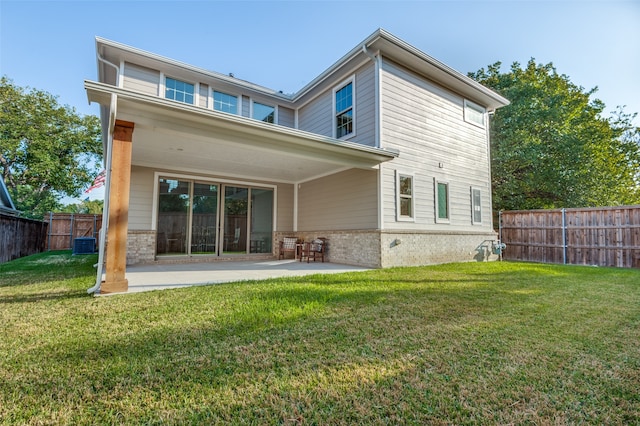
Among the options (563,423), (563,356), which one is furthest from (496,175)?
(563,423)

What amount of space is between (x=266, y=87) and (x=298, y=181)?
337 cm

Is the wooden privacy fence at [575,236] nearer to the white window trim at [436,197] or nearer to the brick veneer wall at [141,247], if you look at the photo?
the white window trim at [436,197]

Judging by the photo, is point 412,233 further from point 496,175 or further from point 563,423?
point 496,175

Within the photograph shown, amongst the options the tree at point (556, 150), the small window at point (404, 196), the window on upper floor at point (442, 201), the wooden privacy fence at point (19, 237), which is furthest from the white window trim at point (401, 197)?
the wooden privacy fence at point (19, 237)

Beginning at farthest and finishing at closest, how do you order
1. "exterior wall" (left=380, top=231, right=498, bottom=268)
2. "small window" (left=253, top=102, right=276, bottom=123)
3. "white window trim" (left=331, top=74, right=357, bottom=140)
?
"small window" (left=253, top=102, right=276, bottom=123) → "white window trim" (left=331, top=74, right=357, bottom=140) → "exterior wall" (left=380, top=231, right=498, bottom=268)

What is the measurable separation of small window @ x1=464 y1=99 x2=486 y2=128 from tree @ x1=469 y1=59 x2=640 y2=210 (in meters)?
3.73

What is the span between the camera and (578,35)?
770 cm

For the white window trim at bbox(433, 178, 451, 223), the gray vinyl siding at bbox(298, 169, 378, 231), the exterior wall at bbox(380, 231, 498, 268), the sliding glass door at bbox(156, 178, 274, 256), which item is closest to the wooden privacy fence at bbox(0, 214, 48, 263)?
the sliding glass door at bbox(156, 178, 274, 256)

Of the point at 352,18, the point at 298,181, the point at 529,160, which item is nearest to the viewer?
the point at 352,18

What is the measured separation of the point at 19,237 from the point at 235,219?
7290 mm

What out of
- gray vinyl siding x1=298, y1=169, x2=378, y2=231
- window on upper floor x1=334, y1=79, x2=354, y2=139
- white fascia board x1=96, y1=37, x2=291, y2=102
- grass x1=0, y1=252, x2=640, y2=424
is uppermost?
white fascia board x1=96, y1=37, x2=291, y2=102

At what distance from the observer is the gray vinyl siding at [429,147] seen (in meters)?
7.64

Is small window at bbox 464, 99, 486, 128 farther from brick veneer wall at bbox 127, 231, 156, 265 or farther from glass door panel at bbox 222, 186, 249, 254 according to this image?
brick veneer wall at bbox 127, 231, 156, 265

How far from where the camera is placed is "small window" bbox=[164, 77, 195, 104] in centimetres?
842
